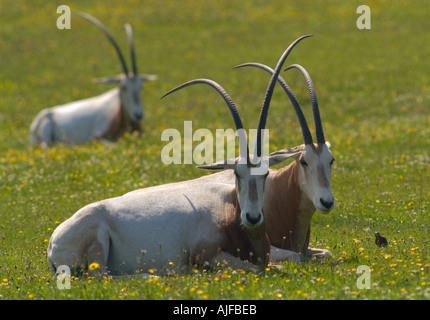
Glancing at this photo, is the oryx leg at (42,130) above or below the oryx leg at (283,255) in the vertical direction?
above

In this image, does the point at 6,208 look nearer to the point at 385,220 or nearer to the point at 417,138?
the point at 385,220

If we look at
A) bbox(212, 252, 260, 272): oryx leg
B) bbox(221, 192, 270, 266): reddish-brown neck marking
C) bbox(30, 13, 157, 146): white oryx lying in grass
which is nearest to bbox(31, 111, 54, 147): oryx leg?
bbox(30, 13, 157, 146): white oryx lying in grass

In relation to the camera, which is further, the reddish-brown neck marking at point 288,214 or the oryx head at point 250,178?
the reddish-brown neck marking at point 288,214

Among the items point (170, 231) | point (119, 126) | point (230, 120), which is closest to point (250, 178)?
point (170, 231)

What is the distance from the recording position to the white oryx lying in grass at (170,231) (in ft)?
31.9

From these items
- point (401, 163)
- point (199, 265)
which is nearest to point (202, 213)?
point (199, 265)

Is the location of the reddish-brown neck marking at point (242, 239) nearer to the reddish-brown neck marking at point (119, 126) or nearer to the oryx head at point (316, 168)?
the oryx head at point (316, 168)

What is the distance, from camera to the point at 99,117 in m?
23.9

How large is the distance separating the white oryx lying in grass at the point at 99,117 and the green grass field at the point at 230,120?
Answer: 894 millimetres

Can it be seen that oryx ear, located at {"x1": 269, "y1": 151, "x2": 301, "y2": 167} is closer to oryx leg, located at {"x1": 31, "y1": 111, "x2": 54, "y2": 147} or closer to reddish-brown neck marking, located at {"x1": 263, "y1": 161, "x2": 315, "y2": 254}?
reddish-brown neck marking, located at {"x1": 263, "y1": 161, "x2": 315, "y2": 254}

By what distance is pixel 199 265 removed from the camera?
9.95m

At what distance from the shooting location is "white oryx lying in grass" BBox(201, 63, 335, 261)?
971cm

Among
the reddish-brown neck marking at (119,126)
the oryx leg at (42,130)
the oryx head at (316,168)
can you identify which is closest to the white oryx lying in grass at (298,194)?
the oryx head at (316,168)

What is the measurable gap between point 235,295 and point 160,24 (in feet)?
118
